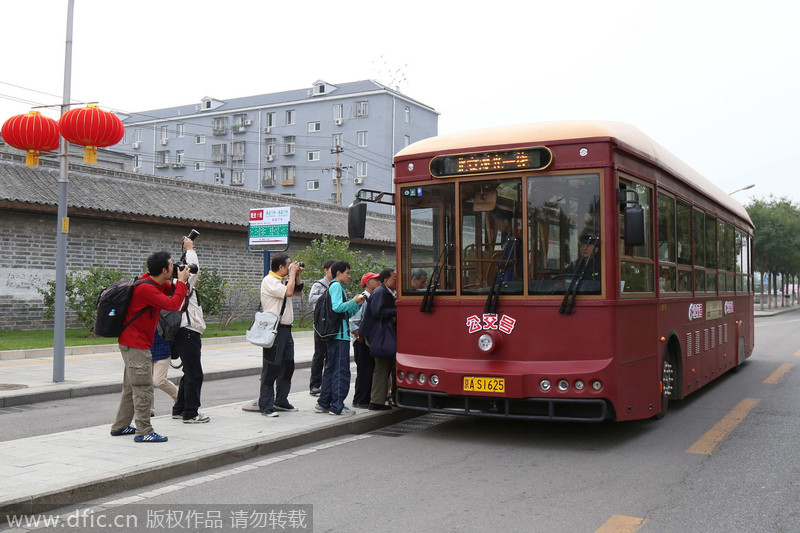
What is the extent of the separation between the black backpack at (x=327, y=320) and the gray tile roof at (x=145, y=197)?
12.9 metres

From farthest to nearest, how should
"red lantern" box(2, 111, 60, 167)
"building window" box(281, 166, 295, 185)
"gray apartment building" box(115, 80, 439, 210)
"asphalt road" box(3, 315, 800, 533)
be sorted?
"building window" box(281, 166, 295, 185), "gray apartment building" box(115, 80, 439, 210), "red lantern" box(2, 111, 60, 167), "asphalt road" box(3, 315, 800, 533)

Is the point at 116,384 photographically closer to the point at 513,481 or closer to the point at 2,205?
the point at 513,481

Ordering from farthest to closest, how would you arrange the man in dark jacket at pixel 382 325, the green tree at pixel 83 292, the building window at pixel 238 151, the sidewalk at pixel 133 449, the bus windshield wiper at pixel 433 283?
the building window at pixel 238 151
the green tree at pixel 83 292
the man in dark jacket at pixel 382 325
the bus windshield wiper at pixel 433 283
the sidewalk at pixel 133 449

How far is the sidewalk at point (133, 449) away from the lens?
543 centimetres

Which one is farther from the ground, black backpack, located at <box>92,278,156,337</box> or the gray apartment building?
the gray apartment building

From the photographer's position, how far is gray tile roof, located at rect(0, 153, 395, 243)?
19.8m

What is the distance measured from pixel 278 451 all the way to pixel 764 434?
5078 millimetres

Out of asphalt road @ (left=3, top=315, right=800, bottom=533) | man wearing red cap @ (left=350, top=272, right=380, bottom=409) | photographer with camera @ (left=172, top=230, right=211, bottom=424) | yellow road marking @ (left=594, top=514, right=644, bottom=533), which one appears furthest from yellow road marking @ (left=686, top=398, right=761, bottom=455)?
photographer with camera @ (left=172, top=230, right=211, bottom=424)

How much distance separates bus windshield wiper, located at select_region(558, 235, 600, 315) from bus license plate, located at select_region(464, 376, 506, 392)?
88cm

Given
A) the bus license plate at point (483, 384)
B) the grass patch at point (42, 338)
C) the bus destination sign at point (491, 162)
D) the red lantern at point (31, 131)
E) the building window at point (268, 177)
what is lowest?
the grass patch at point (42, 338)

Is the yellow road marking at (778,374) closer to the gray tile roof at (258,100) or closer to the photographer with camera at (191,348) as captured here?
the photographer with camera at (191,348)

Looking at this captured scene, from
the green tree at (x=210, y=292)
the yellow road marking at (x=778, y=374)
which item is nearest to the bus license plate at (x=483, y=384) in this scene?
the yellow road marking at (x=778, y=374)

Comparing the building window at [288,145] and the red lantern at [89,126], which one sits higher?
the building window at [288,145]

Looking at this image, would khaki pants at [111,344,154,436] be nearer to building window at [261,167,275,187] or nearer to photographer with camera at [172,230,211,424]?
photographer with camera at [172,230,211,424]
